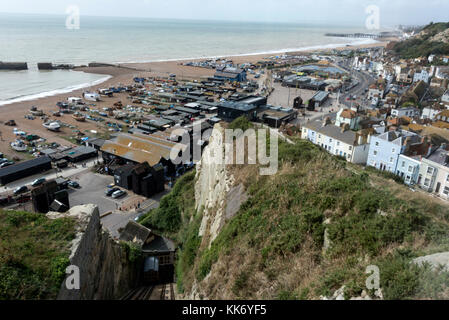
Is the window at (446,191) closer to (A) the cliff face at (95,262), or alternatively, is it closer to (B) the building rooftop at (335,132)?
(B) the building rooftop at (335,132)


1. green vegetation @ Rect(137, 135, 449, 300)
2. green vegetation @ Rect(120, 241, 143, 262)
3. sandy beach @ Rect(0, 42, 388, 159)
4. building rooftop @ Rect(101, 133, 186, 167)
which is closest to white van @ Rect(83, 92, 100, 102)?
sandy beach @ Rect(0, 42, 388, 159)

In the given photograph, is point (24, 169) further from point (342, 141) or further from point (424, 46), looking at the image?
point (424, 46)

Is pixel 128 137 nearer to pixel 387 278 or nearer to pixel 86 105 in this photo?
pixel 86 105

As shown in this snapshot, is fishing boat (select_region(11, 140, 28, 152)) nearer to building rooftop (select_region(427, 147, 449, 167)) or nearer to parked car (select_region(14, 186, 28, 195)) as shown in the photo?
parked car (select_region(14, 186, 28, 195))

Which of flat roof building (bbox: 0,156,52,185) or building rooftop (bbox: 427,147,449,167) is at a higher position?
building rooftop (bbox: 427,147,449,167)

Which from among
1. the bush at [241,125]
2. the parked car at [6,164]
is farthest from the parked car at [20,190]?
the bush at [241,125]

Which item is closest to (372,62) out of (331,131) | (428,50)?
(428,50)
